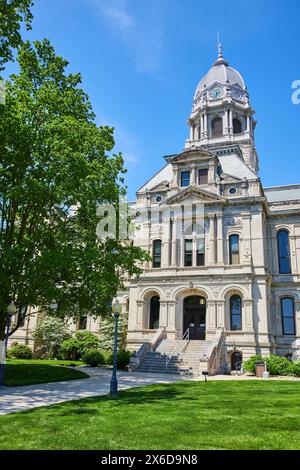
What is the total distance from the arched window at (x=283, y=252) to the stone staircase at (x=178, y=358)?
10.7 metres

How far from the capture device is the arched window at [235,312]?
30328 millimetres

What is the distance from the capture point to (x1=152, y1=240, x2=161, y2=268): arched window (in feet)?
112

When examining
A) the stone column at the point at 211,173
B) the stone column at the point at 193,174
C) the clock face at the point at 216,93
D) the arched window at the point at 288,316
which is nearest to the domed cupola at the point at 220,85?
the clock face at the point at 216,93

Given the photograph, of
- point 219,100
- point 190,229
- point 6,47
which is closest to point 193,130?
point 219,100

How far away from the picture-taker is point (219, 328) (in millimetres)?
29359

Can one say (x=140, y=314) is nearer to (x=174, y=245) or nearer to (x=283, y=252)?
(x=174, y=245)

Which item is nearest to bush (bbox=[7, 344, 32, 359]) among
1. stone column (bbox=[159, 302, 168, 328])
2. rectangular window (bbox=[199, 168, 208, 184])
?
stone column (bbox=[159, 302, 168, 328])

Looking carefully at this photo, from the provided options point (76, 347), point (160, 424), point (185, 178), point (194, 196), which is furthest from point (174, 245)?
point (160, 424)

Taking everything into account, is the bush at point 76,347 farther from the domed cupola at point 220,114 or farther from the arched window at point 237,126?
the arched window at point 237,126

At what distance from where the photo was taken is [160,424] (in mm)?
9234

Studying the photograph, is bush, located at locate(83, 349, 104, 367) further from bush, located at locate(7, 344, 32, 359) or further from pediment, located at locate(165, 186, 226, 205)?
pediment, located at locate(165, 186, 226, 205)

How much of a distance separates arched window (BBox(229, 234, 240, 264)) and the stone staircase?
725 centimetres
